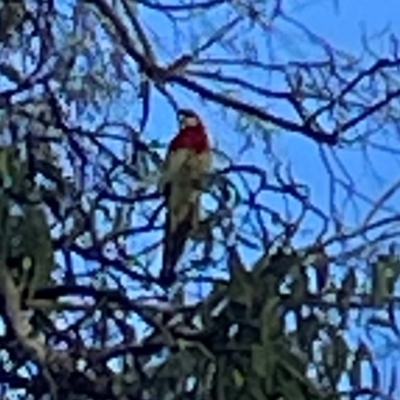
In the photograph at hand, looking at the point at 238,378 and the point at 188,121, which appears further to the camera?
the point at 188,121

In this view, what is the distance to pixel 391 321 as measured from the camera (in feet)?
4.97

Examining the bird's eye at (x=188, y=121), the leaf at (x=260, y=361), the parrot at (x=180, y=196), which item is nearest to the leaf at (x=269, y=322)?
the leaf at (x=260, y=361)

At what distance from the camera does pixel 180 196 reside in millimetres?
1620

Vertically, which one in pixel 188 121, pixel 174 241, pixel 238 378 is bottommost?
pixel 238 378

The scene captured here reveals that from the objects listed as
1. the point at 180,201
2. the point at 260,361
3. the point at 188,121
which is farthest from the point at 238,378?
the point at 188,121

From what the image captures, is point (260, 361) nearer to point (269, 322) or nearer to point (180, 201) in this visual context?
point (269, 322)

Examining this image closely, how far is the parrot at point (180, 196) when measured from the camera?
1.61 metres

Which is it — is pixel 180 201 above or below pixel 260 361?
above

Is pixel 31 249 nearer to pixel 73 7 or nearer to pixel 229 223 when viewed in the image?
pixel 229 223

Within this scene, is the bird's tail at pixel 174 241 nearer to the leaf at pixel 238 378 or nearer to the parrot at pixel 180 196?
the parrot at pixel 180 196

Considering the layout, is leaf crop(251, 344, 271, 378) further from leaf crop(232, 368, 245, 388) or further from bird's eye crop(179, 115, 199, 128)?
bird's eye crop(179, 115, 199, 128)

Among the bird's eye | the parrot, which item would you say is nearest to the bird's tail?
the parrot

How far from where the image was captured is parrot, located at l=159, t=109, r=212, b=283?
5.29 ft

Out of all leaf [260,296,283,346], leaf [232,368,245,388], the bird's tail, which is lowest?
leaf [232,368,245,388]
